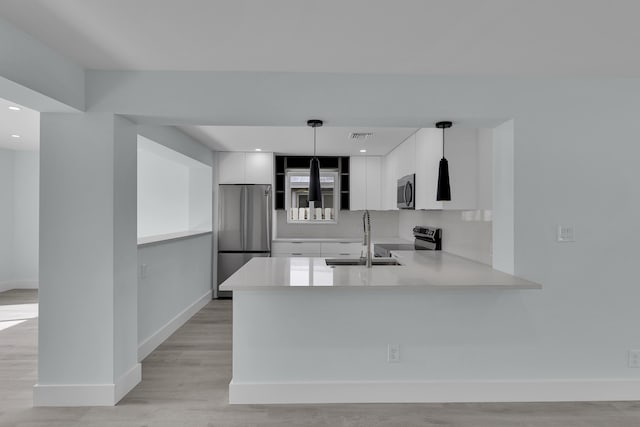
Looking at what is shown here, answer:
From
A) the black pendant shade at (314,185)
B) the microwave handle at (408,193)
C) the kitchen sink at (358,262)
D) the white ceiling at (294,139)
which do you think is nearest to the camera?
the black pendant shade at (314,185)

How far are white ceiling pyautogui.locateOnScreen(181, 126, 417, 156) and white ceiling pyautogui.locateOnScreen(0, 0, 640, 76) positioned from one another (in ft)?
5.42

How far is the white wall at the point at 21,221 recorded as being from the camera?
20.5 ft

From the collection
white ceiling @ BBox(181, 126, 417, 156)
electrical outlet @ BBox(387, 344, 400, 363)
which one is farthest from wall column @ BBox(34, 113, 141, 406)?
electrical outlet @ BBox(387, 344, 400, 363)

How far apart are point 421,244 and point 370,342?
91.9 inches

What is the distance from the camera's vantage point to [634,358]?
2.63m

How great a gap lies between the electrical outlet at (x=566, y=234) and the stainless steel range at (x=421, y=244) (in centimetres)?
170

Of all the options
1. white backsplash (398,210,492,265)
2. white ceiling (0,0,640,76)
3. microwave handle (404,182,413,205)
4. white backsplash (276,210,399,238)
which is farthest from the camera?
white backsplash (276,210,399,238)

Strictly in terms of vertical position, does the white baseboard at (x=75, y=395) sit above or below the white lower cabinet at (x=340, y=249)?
below

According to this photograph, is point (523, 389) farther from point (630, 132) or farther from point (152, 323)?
point (152, 323)

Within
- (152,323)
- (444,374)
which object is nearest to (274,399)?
(444,374)

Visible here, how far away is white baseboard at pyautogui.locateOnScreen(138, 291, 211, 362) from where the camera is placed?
342cm

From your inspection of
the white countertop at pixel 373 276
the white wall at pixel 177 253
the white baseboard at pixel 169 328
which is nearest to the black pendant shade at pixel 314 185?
the white countertop at pixel 373 276

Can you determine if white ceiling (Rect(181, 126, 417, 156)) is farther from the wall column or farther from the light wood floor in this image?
the light wood floor

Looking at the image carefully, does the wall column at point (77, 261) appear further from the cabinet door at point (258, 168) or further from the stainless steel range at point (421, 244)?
the cabinet door at point (258, 168)
